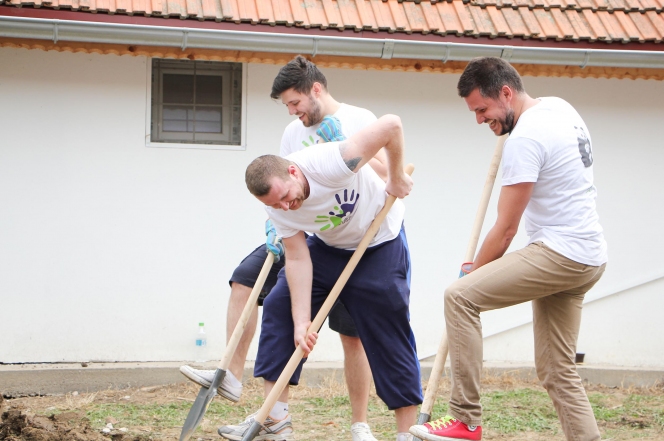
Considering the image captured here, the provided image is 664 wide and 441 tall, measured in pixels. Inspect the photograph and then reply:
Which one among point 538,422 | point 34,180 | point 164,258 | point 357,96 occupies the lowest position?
point 538,422

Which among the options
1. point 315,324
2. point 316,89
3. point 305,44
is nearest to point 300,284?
point 315,324

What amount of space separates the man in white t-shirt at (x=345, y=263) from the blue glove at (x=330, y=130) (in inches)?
9.7

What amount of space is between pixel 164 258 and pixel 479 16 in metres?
3.16

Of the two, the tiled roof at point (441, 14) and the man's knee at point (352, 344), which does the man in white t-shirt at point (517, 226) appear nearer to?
the man's knee at point (352, 344)

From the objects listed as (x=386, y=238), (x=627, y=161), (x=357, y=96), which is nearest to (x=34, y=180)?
(x=357, y=96)

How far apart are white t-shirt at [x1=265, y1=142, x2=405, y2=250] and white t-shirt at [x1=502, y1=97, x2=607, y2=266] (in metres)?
0.80

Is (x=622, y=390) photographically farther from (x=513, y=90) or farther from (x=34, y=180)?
(x=34, y=180)

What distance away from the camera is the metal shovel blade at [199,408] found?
4.64 meters

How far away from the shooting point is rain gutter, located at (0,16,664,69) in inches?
233

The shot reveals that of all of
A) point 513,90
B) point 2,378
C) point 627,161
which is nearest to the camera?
point 513,90

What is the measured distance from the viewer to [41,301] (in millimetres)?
6582

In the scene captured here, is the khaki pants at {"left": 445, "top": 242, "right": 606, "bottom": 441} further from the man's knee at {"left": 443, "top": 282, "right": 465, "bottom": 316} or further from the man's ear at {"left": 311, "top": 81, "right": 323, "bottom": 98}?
the man's ear at {"left": 311, "top": 81, "right": 323, "bottom": 98}

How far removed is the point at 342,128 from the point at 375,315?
1.03m

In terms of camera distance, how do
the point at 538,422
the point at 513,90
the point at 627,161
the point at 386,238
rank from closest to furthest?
the point at 513,90
the point at 386,238
the point at 538,422
the point at 627,161
